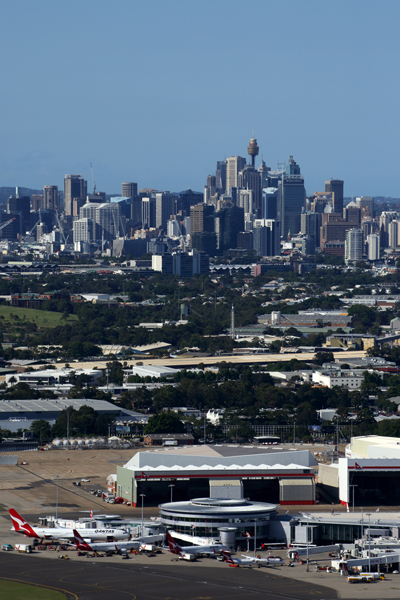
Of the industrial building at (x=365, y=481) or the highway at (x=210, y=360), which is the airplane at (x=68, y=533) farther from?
the highway at (x=210, y=360)

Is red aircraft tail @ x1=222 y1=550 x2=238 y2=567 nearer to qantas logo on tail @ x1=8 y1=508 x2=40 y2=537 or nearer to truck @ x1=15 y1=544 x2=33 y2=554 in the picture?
truck @ x1=15 y1=544 x2=33 y2=554

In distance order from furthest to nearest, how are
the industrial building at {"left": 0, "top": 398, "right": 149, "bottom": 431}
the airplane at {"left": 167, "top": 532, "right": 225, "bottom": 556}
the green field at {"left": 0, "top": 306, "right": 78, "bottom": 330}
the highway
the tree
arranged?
the green field at {"left": 0, "top": 306, "right": 78, "bottom": 330}, the highway, the industrial building at {"left": 0, "top": 398, "right": 149, "bottom": 431}, the tree, the airplane at {"left": 167, "top": 532, "right": 225, "bottom": 556}

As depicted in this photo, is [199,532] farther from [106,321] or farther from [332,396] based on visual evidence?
[106,321]

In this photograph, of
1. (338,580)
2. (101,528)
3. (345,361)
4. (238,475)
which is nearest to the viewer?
(338,580)

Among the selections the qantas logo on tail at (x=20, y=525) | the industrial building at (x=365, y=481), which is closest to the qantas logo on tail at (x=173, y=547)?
the qantas logo on tail at (x=20, y=525)

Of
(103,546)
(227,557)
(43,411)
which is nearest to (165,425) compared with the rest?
(43,411)

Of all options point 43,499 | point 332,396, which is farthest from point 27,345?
point 43,499

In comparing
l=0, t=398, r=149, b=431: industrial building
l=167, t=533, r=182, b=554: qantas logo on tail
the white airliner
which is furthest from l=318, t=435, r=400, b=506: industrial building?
l=0, t=398, r=149, b=431: industrial building
